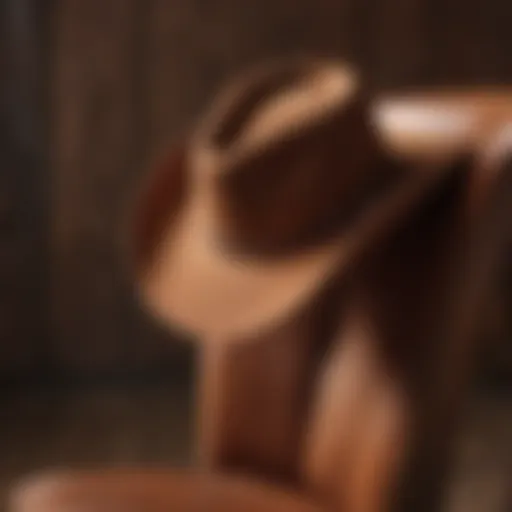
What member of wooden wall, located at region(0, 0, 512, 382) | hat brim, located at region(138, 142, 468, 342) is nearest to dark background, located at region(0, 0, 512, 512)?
wooden wall, located at region(0, 0, 512, 382)

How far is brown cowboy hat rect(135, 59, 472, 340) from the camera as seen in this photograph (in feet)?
3.05

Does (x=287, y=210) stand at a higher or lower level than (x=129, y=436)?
lower

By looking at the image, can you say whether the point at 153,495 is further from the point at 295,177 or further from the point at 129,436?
the point at 129,436

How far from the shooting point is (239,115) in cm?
108

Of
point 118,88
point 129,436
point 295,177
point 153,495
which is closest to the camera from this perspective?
point 295,177

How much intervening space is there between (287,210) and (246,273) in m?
0.07

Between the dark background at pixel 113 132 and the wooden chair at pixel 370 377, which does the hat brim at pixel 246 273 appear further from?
the dark background at pixel 113 132

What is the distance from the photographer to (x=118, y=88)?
247cm

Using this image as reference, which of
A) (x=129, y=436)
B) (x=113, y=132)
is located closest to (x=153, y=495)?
(x=129, y=436)

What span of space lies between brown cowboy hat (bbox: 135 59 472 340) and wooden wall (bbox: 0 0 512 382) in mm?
1489

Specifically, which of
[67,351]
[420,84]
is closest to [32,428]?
[67,351]

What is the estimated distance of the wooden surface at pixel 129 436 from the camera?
2148 millimetres

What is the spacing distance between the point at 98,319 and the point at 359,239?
5.64 feet

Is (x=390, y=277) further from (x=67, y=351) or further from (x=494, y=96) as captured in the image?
(x=67, y=351)
